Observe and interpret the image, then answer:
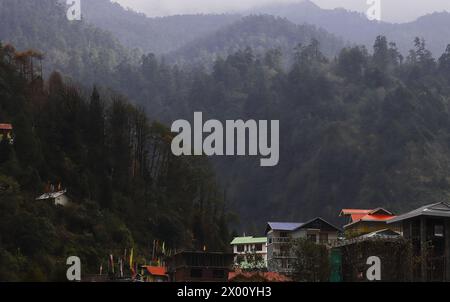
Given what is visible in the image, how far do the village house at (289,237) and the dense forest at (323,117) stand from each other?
47136mm

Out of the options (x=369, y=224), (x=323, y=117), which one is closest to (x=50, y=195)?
(x=369, y=224)

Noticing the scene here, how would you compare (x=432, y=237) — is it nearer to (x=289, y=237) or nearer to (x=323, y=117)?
(x=289, y=237)

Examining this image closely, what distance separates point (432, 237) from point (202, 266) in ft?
51.8

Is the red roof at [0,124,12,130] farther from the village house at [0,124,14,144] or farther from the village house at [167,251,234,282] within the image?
the village house at [167,251,234,282]

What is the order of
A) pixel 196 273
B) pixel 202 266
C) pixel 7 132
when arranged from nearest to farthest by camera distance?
pixel 202 266 < pixel 196 273 < pixel 7 132

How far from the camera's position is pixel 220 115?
16350 centimetres

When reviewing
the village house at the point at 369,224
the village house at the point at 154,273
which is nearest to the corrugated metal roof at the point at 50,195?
the village house at the point at 154,273

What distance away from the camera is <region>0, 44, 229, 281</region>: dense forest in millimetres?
55562

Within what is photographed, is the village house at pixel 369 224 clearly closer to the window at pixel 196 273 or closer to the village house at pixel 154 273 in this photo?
the window at pixel 196 273

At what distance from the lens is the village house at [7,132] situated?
214 feet

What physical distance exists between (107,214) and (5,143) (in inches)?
367

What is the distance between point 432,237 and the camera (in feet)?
186

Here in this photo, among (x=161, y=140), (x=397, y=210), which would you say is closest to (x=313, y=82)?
(x=397, y=210)
